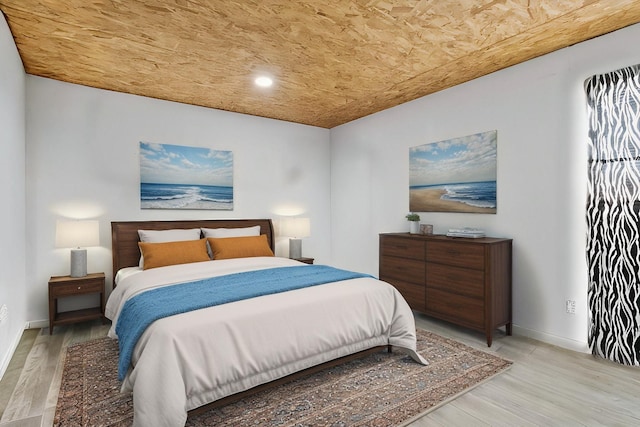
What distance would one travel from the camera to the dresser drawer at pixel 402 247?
12.3ft

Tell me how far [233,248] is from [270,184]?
1.41 metres

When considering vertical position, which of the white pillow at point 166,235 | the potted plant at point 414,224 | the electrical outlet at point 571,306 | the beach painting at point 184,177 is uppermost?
the beach painting at point 184,177

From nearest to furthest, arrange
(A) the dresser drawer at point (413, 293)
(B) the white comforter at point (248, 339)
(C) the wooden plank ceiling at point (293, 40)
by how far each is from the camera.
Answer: (B) the white comforter at point (248, 339)
(C) the wooden plank ceiling at point (293, 40)
(A) the dresser drawer at point (413, 293)

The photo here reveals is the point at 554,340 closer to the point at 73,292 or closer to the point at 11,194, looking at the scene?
the point at 73,292

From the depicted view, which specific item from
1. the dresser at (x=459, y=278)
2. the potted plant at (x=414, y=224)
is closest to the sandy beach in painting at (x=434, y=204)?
the potted plant at (x=414, y=224)

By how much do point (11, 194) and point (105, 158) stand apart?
1189mm

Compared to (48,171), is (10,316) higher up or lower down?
lower down

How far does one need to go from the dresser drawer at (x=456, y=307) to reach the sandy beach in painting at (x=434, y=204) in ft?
3.13

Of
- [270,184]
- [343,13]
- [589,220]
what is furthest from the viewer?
[270,184]

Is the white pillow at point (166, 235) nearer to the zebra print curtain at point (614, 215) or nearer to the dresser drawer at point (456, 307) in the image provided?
the dresser drawer at point (456, 307)

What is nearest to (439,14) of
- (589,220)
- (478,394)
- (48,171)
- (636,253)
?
(589,220)

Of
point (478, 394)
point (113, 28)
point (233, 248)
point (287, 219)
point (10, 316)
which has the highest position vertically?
point (113, 28)

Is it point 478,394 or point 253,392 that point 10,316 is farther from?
point 478,394

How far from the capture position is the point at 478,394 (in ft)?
7.60
